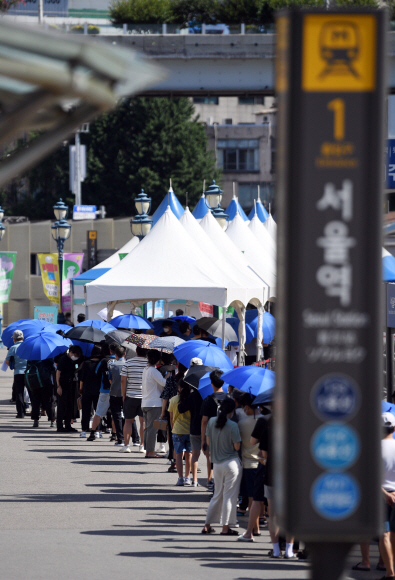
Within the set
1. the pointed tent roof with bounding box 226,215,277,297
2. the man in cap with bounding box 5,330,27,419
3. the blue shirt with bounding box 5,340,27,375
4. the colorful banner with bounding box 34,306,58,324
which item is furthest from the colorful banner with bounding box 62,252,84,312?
the blue shirt with bounding box 5,340,27,375

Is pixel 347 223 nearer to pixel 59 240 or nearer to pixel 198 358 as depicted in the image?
pixel 198 358

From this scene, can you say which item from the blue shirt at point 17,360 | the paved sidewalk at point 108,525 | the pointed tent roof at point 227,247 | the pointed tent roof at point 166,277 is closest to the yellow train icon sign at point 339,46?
the paved sidewalk at point 108,525

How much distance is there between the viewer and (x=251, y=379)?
1188 cm

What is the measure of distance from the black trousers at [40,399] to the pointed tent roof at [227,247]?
506 cm

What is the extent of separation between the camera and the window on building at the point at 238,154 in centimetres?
9519

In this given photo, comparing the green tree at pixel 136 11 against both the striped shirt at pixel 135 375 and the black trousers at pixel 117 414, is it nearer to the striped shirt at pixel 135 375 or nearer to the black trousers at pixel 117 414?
the black trousers at pixel 117 414

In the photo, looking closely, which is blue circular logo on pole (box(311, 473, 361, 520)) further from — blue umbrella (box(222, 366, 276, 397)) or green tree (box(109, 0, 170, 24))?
green tree (box(109, 0, 170, 24))

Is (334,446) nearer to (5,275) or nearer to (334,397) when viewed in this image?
(334,397)

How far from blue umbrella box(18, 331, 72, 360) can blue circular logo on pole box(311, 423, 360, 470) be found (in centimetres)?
1640

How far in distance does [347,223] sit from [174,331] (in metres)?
17.5

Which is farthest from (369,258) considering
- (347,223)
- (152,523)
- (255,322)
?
(255,322)

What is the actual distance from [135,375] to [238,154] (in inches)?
3163

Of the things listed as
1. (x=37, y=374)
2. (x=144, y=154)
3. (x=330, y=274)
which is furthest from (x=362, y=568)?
(x=144, y=154)

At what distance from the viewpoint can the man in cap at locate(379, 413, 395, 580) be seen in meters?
9.30
